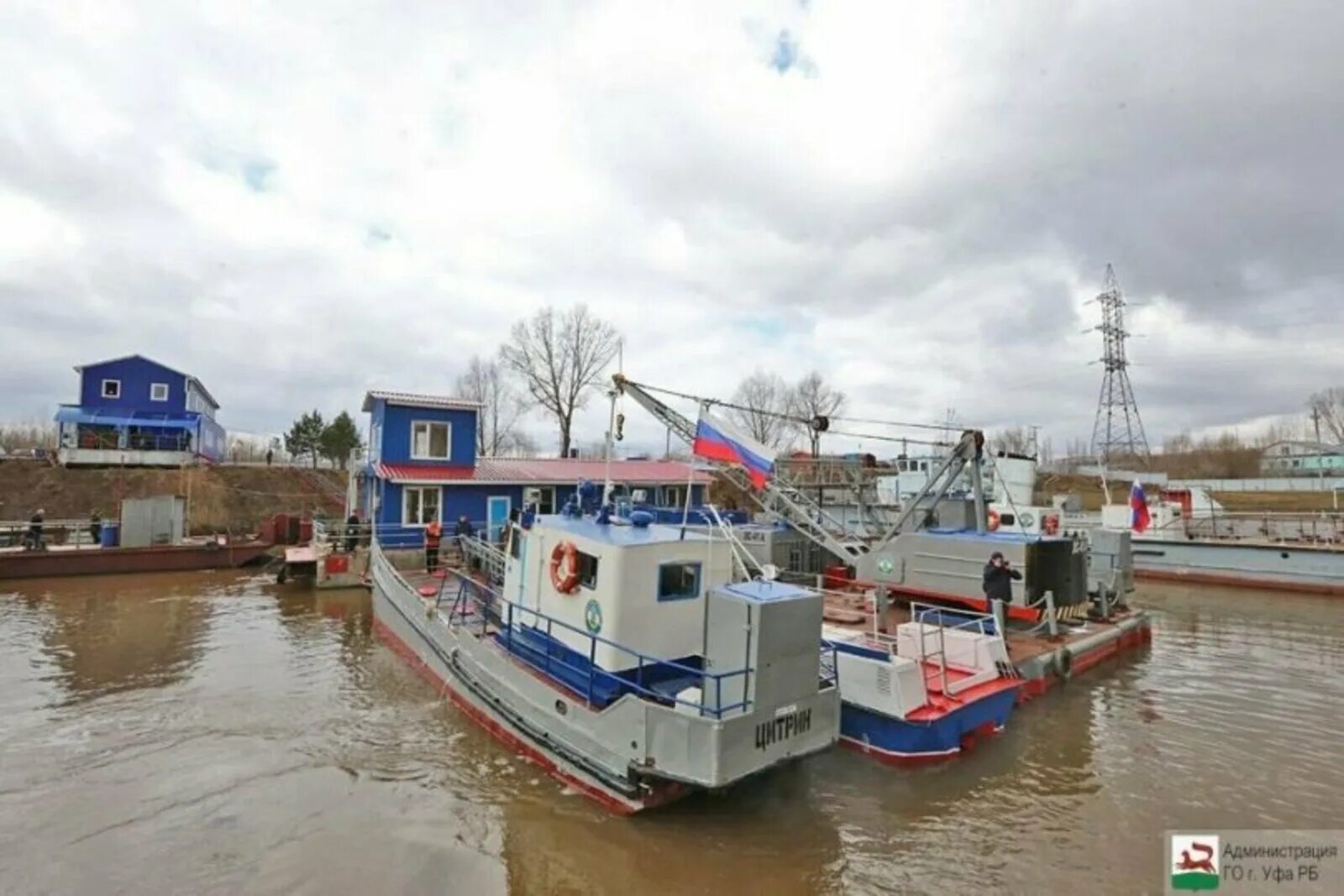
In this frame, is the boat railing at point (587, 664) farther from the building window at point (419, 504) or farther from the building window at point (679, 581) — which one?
the building window at point (419, 504)

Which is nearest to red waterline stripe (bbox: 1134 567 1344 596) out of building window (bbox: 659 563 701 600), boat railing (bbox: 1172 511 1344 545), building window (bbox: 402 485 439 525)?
boat railing (bbox: 1172 511 1344 545)

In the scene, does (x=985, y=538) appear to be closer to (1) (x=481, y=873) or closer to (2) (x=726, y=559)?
(2) (x=726, y=559)

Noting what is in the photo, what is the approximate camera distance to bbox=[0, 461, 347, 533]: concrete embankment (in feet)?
106

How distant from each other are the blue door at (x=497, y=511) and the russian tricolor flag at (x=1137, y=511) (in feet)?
80.2

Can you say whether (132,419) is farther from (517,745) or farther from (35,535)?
(517,745)

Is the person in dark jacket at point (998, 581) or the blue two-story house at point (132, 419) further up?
the blue two-story house at point (132, 419)

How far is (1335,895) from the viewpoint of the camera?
600cm

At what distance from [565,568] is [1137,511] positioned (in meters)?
27.3

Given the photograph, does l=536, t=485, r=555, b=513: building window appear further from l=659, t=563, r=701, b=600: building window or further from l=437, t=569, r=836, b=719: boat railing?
l=659, t=563, r=701, b=600: building window

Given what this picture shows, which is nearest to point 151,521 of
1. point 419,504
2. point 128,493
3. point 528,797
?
point 128,493

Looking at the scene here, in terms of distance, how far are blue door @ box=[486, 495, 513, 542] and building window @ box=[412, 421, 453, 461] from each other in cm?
226

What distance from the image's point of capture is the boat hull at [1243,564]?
74.2 feet

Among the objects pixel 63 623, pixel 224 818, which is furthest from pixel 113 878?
pixel 63 623

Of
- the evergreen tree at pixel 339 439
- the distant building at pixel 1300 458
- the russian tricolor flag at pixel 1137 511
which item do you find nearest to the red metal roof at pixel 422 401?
the russian tricolor flag at pixel 1137 511
